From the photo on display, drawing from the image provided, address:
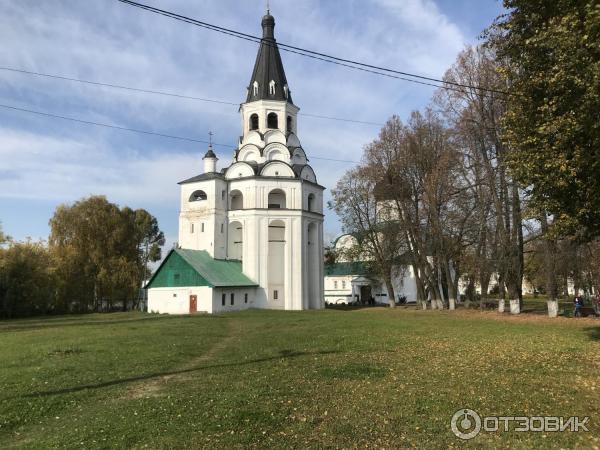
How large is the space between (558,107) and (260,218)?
3520 cm

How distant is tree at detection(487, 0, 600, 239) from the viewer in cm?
1034

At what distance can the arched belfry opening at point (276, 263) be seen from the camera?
149 feet

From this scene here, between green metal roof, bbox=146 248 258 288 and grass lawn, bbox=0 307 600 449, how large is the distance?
22.9 m

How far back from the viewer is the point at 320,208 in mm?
50406

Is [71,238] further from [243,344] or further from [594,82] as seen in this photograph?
[594,82]

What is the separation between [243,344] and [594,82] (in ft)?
42.7

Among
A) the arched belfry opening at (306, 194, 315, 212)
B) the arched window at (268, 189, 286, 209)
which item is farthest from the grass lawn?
the arched window at (268, 189, 286, 209)

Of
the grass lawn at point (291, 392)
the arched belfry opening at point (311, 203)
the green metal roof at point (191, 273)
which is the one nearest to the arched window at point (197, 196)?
the green metal roof at point (191, 273)

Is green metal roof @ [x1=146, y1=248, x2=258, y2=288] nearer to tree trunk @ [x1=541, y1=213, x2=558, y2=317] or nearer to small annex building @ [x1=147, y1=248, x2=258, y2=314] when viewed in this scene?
small annex building @ [x1=147, y1=248, x2=258, y2=314]

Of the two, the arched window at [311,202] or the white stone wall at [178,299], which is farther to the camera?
the arched window at [311,202]

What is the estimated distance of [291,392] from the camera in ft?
29.7

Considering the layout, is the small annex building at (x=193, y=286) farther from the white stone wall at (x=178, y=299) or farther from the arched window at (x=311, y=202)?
the arched window at (x=311, y=202)

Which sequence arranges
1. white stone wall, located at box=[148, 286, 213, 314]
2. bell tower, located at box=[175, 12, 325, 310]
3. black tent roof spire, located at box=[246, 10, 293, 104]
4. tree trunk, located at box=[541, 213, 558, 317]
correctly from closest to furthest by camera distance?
1. tree trunk, located at box=[541, 213, 558, 317]
2. white stone wall, located at box=[148, 286, 213, 314]
3. bell tower, located at box=[175, 12, 325, 310]
4. black tent roof spire, located at box=[246, 10, 293, 104]

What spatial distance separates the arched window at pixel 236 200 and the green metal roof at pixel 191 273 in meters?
7.21
